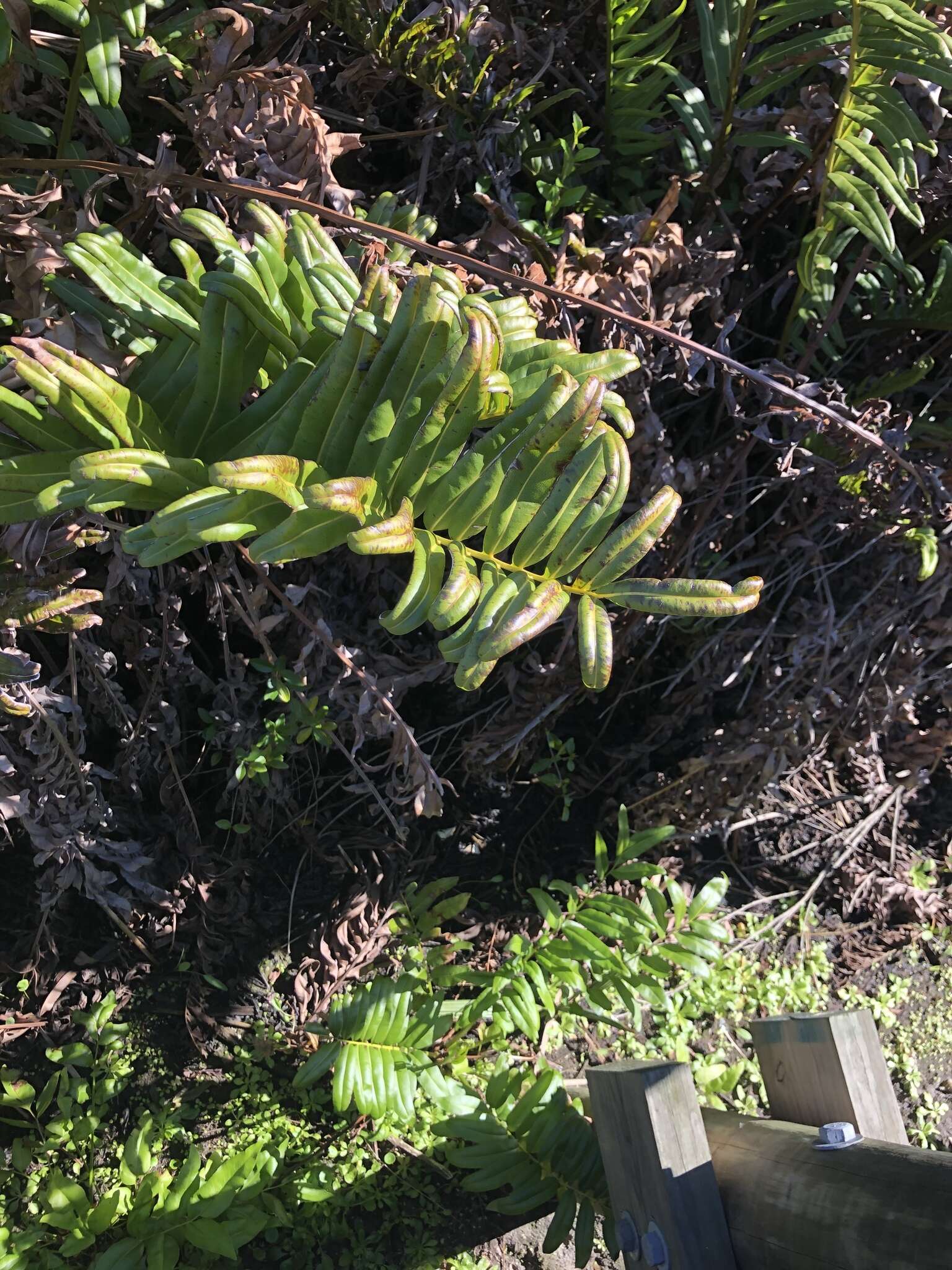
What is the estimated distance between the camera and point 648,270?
64.5 inches

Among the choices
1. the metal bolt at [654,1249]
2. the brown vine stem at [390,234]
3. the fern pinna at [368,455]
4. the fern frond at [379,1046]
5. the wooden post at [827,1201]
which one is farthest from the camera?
the fern frond at [379,1046]

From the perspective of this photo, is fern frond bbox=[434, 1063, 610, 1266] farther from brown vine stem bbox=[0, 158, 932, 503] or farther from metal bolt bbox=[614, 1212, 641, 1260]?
brown vine stem bbox=[0, 158, 932, 503]

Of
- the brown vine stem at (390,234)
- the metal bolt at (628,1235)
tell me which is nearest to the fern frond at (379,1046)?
the metal bolt at (628,1235)

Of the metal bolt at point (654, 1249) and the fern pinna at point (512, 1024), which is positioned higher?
the fern pinna at point (512, 1024)

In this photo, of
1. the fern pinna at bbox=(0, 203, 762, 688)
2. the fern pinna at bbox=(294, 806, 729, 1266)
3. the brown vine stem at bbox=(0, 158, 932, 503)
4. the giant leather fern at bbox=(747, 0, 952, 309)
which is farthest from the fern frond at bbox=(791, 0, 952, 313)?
the fern pinna at bbox=(294, 806, 729, 1266)

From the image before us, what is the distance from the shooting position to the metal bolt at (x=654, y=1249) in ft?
4.73

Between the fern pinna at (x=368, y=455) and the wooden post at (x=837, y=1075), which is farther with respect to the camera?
the wooden post at (x=837, y=1075)

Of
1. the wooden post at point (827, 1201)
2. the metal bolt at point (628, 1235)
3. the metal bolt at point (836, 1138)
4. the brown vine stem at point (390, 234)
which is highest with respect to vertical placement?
the brown vine stem at point (390, 234)

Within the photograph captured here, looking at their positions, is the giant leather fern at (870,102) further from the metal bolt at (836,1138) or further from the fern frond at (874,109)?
the metal bolt at (836,1138)

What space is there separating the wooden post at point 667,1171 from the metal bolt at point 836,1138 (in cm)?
22

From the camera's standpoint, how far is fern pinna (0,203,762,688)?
855mm

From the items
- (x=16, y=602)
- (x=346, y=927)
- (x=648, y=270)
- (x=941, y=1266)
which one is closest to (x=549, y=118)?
(x=648, y=270)

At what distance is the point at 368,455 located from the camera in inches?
36.4

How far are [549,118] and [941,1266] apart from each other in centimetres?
219
